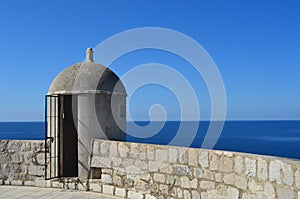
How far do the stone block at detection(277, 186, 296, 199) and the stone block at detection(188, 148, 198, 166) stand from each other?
149 centimetres

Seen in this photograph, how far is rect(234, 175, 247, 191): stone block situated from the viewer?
13.9 feet

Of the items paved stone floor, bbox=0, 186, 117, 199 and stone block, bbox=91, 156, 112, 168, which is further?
stone block, bbox=91, 156, 112, 168

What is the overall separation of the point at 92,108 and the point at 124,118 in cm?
85

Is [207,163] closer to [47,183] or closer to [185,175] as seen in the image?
[185,175]

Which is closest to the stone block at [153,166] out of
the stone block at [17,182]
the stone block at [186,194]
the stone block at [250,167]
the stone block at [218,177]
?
the stone block at [186,194]

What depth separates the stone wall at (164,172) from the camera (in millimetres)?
3864

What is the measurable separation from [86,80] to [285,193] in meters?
4.47

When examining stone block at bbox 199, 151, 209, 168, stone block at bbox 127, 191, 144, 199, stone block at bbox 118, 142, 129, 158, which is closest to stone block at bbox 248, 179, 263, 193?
stone block at bbox 199, 151, 209, 168

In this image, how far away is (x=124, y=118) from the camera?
7188 millimetres

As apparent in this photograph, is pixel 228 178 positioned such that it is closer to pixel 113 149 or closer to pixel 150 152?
pixel 150 152

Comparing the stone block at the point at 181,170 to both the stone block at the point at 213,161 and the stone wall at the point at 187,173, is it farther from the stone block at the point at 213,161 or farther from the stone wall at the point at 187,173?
the stone block at the point at 213,161

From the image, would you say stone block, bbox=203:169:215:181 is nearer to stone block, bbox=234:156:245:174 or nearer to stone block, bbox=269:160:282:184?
stone block, bbox=234:156:245:174

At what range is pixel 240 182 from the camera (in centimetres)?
431

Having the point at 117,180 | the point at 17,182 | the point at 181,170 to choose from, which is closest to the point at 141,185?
the point at 117,180
